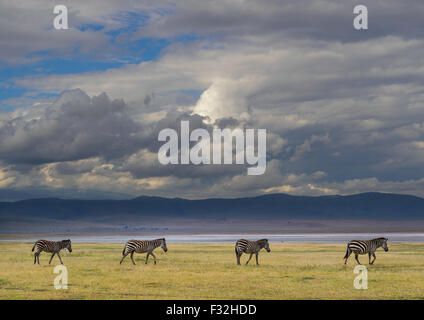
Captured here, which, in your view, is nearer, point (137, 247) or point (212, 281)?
point (212, 281)

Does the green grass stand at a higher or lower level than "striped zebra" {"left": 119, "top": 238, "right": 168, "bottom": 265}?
lower

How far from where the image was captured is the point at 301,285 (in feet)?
89.3

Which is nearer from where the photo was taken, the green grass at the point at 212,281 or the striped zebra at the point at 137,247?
the green grass at the point at 212,281

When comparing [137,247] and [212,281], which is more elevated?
[137,247]

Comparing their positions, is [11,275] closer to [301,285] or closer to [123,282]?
[123,282]

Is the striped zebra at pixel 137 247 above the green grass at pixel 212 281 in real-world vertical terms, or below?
above

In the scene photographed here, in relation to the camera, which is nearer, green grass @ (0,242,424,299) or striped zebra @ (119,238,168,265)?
green grass @ (0,242,424,299)

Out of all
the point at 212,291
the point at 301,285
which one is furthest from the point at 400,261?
the point at 212,291
